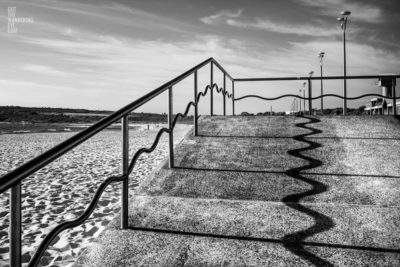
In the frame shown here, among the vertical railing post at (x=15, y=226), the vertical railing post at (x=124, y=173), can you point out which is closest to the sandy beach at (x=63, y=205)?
the vertical railing post at (x=124, y=173)

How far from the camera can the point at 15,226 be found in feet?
5.00

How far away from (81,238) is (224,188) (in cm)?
193

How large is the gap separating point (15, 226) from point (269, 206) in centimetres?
195

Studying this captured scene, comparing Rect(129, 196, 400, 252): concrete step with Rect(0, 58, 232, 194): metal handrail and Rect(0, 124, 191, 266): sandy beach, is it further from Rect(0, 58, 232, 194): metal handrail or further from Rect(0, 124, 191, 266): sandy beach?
Rect(0, 124, 191, 266): sandy beach

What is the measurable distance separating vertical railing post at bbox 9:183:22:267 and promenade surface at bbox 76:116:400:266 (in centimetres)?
68

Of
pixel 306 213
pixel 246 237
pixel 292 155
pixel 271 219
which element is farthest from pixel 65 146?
pixel 292 155

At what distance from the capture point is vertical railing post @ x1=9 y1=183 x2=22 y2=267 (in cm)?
151

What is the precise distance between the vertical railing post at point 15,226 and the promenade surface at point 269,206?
684 mm

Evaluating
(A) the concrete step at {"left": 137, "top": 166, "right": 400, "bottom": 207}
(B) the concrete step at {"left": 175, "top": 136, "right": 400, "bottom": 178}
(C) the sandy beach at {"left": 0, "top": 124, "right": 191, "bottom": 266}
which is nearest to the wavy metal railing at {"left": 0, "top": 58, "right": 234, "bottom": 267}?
(A) the concrete step at {"left": 137, "top": 166, "right": 400, "bottom": 207}

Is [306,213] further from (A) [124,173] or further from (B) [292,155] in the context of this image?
(A) [124,173]

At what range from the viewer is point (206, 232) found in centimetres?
244

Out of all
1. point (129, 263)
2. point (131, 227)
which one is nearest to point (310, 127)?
point (131, 227)

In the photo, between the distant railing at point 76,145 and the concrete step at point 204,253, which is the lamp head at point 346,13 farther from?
the concrete step at point 204,253

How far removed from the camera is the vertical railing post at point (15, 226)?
59.6 inches
